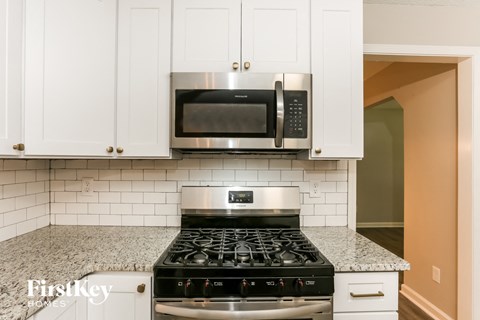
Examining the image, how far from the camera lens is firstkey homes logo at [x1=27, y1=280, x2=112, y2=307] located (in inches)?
38.7

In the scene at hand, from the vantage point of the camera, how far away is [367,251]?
4.85ft

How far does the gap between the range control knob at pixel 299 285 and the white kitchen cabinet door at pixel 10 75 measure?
136 cm

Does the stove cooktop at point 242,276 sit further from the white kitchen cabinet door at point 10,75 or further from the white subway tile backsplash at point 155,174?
the white kitchen cabinet door at point 10,75

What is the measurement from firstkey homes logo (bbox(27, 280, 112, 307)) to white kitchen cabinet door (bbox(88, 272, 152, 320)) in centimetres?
2

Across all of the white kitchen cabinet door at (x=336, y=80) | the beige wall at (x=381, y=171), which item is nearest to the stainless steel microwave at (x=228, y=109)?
the white kitchen cabinet door at (x=336, y=80)

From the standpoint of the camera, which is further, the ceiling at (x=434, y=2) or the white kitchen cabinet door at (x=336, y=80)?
the ceiling at (x=434, y=2)

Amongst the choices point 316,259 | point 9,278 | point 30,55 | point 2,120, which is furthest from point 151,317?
point 30,55

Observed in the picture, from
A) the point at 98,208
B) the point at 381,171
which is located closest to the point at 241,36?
the point at 98,208

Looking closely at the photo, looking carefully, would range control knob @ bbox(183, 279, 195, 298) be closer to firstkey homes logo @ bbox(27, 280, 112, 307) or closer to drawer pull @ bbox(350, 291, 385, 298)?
firstkey homes logo @ bbox(27, 280, 112, 307)

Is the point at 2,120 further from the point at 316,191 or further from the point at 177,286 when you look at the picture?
the point at 316,191

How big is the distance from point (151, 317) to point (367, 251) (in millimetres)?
1053

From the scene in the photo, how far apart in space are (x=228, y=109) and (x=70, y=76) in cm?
82

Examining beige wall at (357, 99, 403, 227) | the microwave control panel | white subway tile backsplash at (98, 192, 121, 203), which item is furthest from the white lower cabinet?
beige wall at (357, 99, 403, 227)

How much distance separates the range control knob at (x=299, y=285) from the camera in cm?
126
